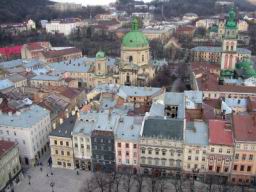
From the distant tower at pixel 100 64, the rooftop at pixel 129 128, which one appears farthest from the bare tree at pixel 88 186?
the distant tower at pixel 100 64

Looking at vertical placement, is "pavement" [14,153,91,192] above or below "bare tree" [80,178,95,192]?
below

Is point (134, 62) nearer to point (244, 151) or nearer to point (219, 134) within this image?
point (219, 134)

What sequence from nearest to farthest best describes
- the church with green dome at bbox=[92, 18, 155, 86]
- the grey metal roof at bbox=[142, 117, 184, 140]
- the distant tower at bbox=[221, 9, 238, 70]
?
the grey metal roof at bbox=[142, 117, 184, 140], the distant tower at bbox=[221, 9, 238, 70], the church with green dome at bbox=[92, 18, 155, 86]

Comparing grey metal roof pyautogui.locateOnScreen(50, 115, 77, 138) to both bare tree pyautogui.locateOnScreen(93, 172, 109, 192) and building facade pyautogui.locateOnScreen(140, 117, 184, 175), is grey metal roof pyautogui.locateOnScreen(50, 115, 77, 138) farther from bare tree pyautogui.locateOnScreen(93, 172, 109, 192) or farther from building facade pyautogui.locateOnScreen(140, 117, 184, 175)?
building facade pyautogui.locateOnScreen(140, 117, 184, 175)

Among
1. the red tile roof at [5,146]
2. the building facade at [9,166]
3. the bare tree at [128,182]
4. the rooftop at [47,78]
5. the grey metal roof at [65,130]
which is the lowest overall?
the bare tree at [128,182]

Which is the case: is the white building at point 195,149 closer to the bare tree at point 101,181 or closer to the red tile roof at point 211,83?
the bare tree at point 101,181

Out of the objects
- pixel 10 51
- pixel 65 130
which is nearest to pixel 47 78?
pixel 65 130

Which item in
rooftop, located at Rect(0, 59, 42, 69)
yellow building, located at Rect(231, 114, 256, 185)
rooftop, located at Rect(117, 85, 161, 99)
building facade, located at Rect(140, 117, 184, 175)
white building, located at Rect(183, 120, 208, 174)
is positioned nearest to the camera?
yellow building, located at Rect(231, 114, 256, 185)

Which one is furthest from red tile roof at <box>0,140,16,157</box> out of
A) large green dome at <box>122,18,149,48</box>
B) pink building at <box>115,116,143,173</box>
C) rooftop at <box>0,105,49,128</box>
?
large green dome at <box>122,18,149,48</box>
